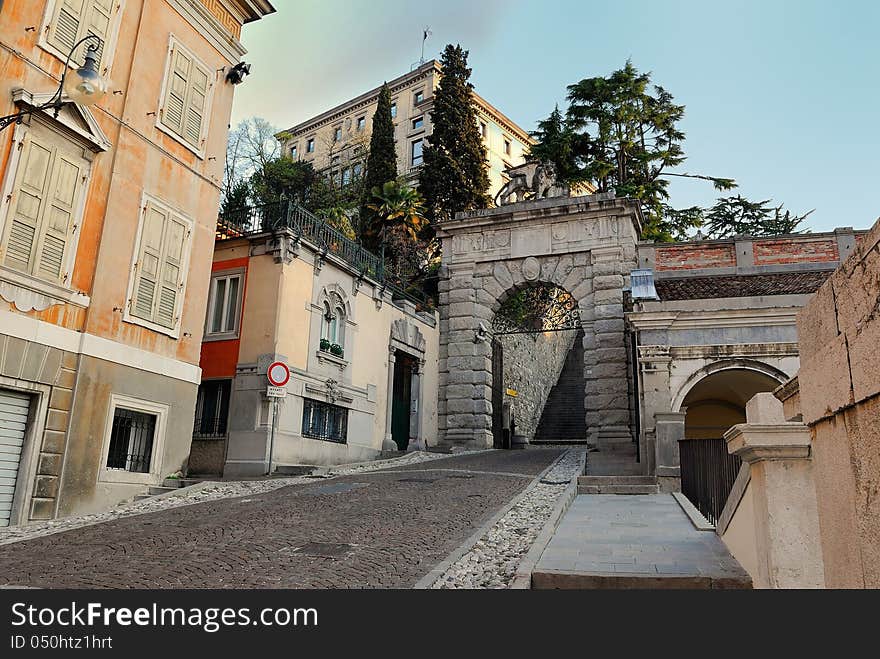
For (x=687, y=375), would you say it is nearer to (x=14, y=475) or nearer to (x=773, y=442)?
(x=773, y=442)

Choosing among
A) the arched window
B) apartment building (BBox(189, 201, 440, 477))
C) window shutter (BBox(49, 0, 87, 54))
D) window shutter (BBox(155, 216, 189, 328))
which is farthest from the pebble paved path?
window shutter (BBox(49, 0, 87, 54))

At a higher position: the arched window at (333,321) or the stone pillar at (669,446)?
the arched window at (333,321)

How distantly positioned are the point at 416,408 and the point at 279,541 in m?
14.9

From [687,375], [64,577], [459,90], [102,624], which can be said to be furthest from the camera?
[459,90]

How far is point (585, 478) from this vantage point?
13109mm

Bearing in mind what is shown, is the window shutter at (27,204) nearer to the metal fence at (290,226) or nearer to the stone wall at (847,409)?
the metal fence at (290,226)

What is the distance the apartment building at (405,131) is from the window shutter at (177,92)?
34867mm

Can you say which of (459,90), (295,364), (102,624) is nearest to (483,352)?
(295,364)

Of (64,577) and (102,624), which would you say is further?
(64,577)

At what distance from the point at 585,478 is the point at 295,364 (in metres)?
7.43

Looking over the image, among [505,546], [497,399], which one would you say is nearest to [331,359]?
[497,399]

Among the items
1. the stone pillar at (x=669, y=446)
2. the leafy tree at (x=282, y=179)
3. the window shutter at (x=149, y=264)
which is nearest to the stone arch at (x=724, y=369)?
the stone pillar at (x=669, y=446)

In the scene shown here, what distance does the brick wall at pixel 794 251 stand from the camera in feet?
67.8

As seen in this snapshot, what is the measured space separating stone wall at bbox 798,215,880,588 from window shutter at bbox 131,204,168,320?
1147 cm
